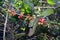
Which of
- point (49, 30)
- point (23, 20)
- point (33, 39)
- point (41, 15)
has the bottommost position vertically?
point (33, 39)

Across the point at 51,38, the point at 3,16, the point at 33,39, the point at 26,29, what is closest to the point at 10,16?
the point at 3,16

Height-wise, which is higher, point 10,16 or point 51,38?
point 10,16

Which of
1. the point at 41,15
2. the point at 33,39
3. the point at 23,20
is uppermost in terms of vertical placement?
the point at 41,15

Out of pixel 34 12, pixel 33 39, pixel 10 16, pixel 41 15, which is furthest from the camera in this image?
pixel 33 39

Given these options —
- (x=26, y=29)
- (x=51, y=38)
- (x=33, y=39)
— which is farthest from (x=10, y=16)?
(x=51, y=38)

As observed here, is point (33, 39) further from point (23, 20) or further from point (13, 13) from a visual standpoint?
point (13, 13)

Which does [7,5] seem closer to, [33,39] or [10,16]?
[10,16]

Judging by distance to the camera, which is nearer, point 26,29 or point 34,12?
point 34,12

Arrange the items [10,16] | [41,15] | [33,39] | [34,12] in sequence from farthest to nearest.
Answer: [33,39]
[10,16]
[34,12]
[41,15]

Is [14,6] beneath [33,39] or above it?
above
